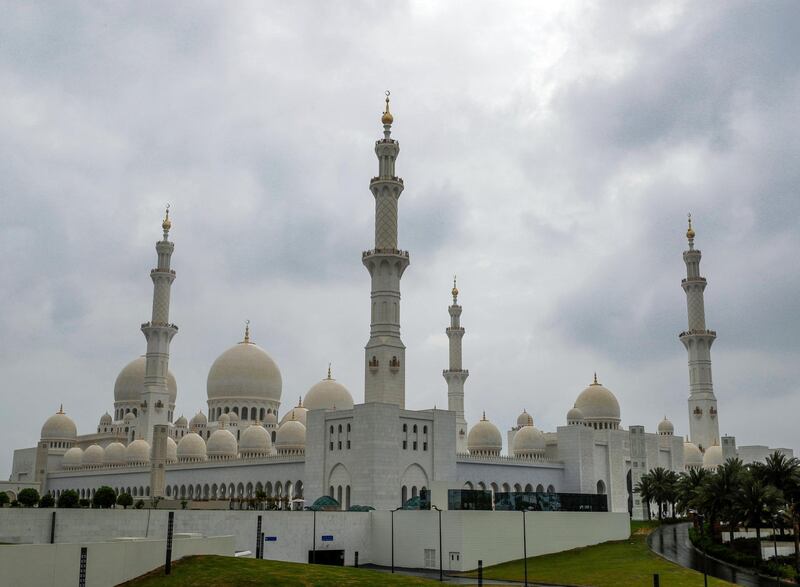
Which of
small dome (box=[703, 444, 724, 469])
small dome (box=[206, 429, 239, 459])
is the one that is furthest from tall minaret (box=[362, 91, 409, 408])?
small dome (box=[703, 444, 724, 469])

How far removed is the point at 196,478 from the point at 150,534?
3085cm

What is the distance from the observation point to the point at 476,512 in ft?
195

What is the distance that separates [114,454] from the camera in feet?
322

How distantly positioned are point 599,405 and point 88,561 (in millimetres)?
71615

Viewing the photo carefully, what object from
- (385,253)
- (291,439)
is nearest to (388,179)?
(385,253)

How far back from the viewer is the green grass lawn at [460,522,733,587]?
158 ft

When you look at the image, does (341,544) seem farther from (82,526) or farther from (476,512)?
(82,526)

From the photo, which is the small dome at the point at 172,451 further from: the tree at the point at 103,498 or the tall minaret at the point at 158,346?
the tree at the point at 103,498

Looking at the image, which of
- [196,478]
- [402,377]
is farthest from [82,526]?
[196,478]

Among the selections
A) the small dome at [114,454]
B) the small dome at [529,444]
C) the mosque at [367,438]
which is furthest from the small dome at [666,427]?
the small dome at [114,454]

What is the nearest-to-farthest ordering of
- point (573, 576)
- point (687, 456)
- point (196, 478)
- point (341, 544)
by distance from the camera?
point (573, 576), point (341, 544), point (196, 478), point (687, 456)

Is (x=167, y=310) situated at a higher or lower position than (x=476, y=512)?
higher

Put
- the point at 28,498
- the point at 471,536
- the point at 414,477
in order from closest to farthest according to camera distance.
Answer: the point at 471,536 < the point at 28,498 < the point at 414,477

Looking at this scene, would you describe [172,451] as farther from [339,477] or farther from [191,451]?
[339,477]
